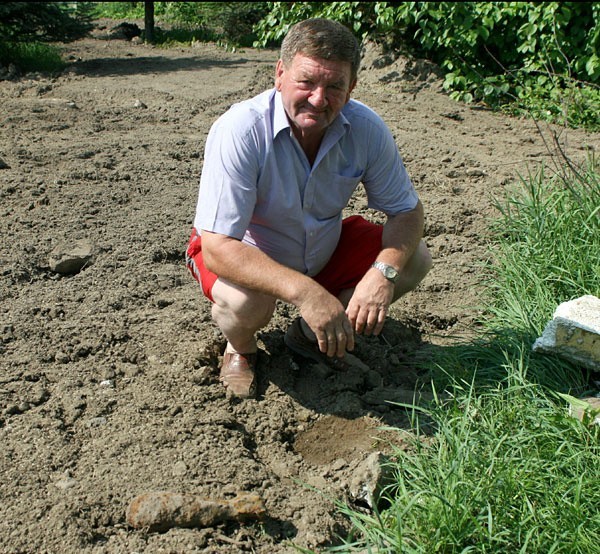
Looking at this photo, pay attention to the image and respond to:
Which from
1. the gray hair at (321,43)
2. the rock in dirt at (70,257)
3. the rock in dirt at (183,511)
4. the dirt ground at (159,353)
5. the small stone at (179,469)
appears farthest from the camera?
the rock in dirt at (70,257)

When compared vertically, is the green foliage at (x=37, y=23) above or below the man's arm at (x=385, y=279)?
below

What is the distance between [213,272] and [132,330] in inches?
32.8

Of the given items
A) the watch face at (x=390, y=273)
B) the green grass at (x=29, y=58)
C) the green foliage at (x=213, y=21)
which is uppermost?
the watch face at (x=390, y=273)

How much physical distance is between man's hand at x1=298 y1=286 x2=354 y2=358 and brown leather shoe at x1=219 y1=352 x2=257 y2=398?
0.56 meters

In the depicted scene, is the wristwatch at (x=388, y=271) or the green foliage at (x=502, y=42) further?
the green foliage at (x=502, y=42)

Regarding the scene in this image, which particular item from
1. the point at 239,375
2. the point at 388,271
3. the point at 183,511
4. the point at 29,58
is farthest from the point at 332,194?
the point at 29,58

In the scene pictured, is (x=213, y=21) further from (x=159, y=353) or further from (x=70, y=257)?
(x=159, y=353)

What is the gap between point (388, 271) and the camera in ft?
10.7

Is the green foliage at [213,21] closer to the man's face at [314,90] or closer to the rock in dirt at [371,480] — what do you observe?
the man's face at [314,90]

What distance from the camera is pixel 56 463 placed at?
293 centimetres

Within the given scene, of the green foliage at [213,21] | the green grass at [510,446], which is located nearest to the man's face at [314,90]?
the green grass at [510,446]

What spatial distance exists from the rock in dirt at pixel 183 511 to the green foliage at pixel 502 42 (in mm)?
5264

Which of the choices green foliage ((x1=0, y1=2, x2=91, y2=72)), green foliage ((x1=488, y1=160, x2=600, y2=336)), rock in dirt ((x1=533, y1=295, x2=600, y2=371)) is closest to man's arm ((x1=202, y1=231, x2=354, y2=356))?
rock in dirt ((x1=533, y1=295, x2=600, y2=371))

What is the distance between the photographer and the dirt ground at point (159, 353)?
277 cm
